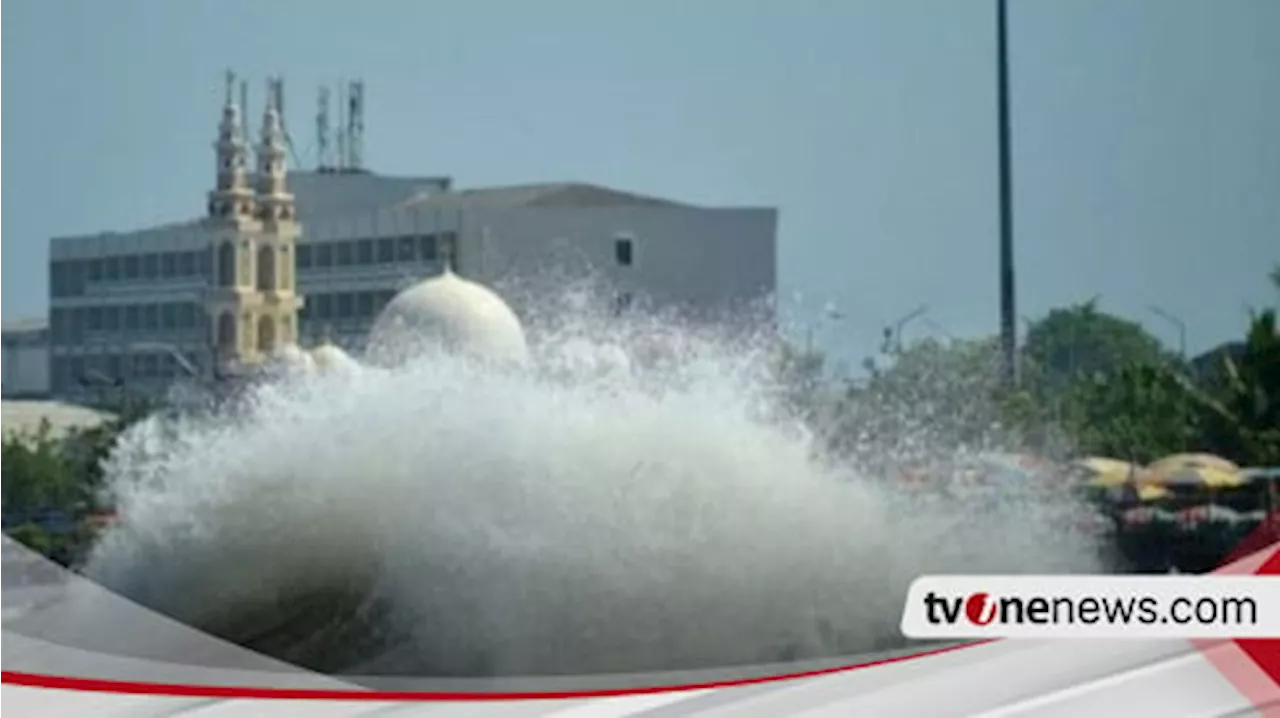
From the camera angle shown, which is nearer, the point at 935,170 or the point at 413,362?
the point at 413,362

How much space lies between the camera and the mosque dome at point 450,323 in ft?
4.93

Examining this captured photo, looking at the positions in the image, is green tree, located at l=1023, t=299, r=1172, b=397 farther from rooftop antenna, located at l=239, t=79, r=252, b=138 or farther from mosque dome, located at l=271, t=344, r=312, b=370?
rooftop antenna, located at l=239, t=79, r=252, b=138

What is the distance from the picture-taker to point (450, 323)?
150 centimetres

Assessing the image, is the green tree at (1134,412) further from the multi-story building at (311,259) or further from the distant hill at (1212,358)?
the multi-story building at (311,259)

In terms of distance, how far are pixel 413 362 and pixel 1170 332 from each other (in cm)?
86

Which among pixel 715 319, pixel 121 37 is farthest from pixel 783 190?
pixel 121 37

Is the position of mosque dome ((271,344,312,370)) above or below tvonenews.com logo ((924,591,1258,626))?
above

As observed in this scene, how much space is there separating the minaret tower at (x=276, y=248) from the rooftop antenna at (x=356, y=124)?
98mm

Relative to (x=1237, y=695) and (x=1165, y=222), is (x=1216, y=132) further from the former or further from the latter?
(x=1237, y=695)

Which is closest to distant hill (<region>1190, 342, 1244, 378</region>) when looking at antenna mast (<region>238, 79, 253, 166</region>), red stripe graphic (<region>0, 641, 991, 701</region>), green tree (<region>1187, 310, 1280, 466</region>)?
green tree (<region>1187, 310, 1280, 466</region>)

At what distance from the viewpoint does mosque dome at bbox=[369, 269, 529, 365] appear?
1.50 meters

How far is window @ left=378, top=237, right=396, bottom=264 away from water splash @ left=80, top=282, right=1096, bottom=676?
5.0 inches

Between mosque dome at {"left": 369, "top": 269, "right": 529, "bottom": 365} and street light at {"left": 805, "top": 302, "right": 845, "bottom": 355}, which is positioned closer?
mosque dome at {"left": 369, "top": 269, "right": 529, "bottom": 365}

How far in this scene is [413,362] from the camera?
1.59 m
